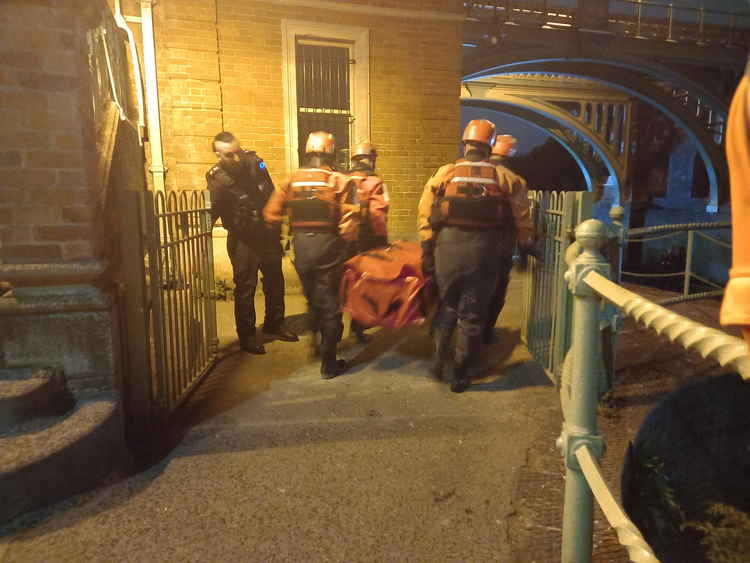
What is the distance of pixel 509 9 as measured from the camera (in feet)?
40.2

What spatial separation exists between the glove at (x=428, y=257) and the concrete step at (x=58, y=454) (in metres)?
2.40

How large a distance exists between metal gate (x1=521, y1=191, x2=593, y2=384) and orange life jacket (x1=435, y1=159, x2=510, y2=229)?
0.53 m

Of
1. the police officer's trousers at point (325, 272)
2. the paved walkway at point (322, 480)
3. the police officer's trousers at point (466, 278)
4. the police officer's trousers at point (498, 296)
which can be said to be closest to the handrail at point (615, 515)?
the paved walkway at point (322, 480)

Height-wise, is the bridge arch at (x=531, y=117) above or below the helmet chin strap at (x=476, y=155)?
above

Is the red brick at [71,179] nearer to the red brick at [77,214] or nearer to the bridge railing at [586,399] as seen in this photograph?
the red brick at [77,214]

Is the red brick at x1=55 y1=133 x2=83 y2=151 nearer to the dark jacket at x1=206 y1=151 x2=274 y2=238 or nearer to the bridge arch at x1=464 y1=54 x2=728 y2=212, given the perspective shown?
the dark jacket at x1=206 y1=151 x2=274 y2=238

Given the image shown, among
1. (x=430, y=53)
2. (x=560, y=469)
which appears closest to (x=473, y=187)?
(x=560, y=469)

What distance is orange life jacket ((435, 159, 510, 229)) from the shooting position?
3771 mm

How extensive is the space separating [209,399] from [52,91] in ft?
7.52

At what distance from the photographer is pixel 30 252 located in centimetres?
276

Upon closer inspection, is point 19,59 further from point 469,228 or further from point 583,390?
point 583,390

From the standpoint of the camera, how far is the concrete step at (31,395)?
2.59 m

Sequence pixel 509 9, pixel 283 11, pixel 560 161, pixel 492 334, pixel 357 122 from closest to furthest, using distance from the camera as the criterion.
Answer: pixel 492 334
pixel 283 11
pixel 357 122
pixel 509 9
pixel 560 161

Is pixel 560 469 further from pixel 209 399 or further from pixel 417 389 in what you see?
pixel 209 399
